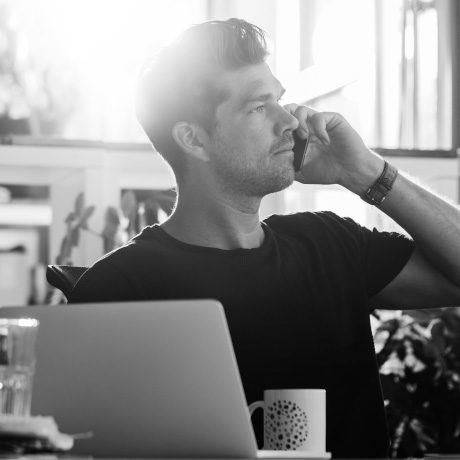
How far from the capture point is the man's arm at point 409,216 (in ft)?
6.82

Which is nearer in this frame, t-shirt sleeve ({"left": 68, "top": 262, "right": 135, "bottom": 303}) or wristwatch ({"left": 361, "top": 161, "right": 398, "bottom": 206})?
t-shirt sleeve ({"left": 68, "top": 262, "right": 135, "bottom": 303})

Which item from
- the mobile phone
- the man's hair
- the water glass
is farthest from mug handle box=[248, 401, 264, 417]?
the man's hair

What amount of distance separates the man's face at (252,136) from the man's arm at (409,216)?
0.06m

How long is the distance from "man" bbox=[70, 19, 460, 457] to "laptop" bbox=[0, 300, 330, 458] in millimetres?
707

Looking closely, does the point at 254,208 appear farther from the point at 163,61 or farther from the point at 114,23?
the point at 114,23

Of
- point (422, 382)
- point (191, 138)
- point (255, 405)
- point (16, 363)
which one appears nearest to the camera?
point (16, 363)

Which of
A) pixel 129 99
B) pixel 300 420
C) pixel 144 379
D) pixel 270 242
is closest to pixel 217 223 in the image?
pixel 270 242

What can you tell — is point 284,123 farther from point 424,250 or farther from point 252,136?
point 424,250

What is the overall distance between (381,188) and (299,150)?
0.64 ft

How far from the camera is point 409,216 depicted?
209 centimetres

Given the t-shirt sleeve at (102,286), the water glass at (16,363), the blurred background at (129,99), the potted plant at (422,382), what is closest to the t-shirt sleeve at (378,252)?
the blurred background at (129,99)

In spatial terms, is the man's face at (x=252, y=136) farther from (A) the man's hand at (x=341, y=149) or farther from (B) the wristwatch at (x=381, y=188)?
(B) the wristwatch at (x=381, y=188)

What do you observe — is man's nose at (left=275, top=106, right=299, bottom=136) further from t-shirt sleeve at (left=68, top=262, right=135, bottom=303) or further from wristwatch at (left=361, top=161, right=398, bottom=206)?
t-shirt sleeve at (left=68, top=262, right=135, bottom=303)

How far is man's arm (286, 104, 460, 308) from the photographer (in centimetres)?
208
